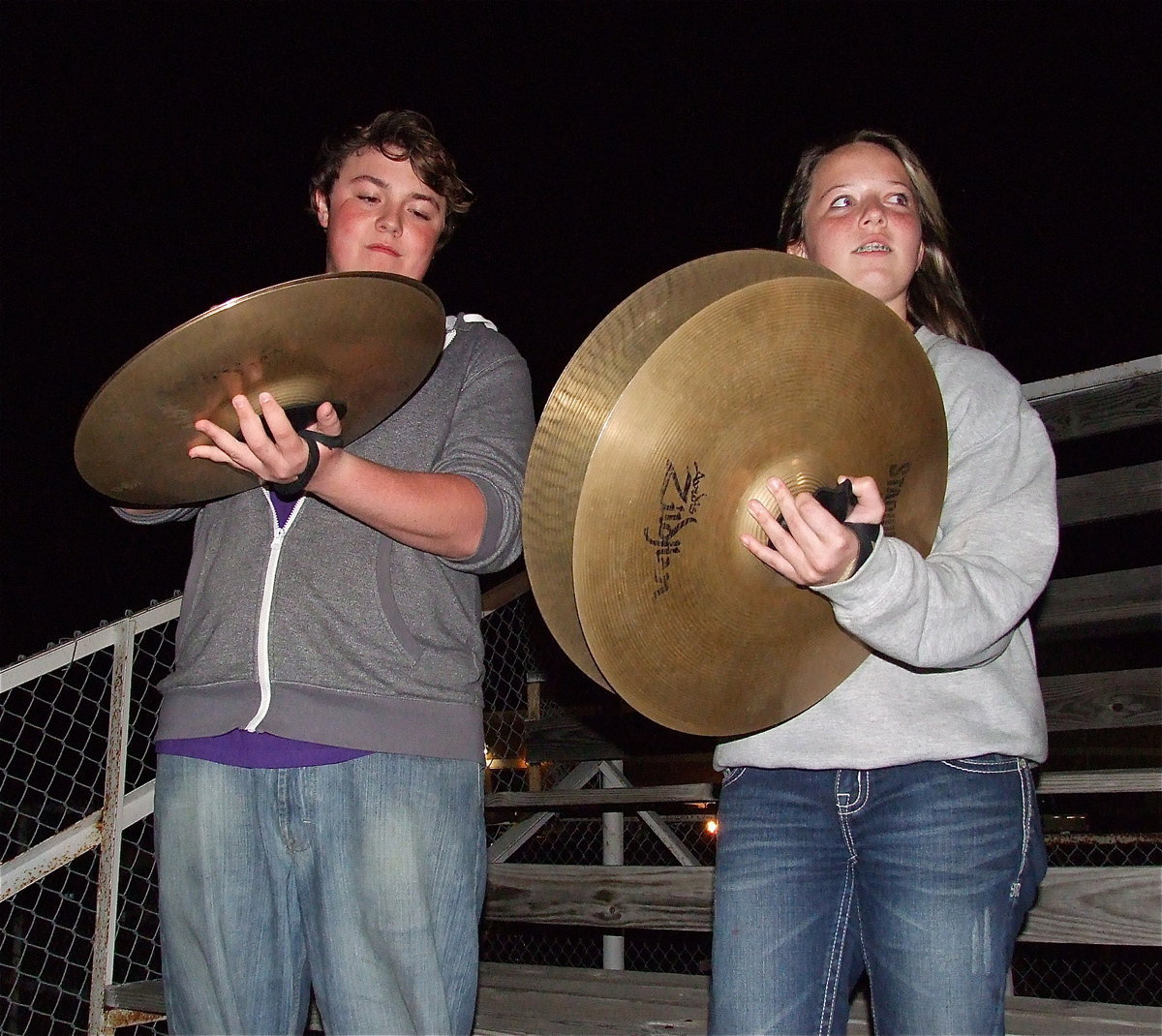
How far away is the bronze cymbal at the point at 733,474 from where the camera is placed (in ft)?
3.37

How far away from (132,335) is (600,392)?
753cm

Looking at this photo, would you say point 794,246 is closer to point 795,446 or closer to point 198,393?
point 795,446

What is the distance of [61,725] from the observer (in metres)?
9.27

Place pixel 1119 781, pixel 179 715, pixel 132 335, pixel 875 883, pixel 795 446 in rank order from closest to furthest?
pixel 795 446
pixel 875 883
pixel 179 715
pixel 1119 781
pixel 132 335

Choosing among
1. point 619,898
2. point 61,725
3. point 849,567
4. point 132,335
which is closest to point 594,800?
point 619,898

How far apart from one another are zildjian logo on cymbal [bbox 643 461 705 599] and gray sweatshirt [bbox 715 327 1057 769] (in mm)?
178

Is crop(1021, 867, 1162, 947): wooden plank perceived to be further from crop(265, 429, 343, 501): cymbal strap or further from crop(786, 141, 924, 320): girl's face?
crop(265, 429, 343, 501): cymbal strap

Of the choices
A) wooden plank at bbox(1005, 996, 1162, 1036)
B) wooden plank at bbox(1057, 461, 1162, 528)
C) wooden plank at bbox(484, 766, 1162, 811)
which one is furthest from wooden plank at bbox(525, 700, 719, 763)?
wooden plank at bbox(1005, 996, 1162, 1036)

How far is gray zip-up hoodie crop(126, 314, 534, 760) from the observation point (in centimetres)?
129

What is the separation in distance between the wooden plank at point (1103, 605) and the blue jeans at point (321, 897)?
2569 mm

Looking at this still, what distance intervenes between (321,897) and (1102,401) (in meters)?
3.09

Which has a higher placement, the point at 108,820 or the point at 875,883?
the point at 875,883

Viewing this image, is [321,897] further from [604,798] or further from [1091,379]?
[1091,379]

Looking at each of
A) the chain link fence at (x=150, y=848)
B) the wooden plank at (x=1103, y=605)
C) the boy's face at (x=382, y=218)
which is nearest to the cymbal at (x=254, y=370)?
the boy's face at (x=382, y=218)
